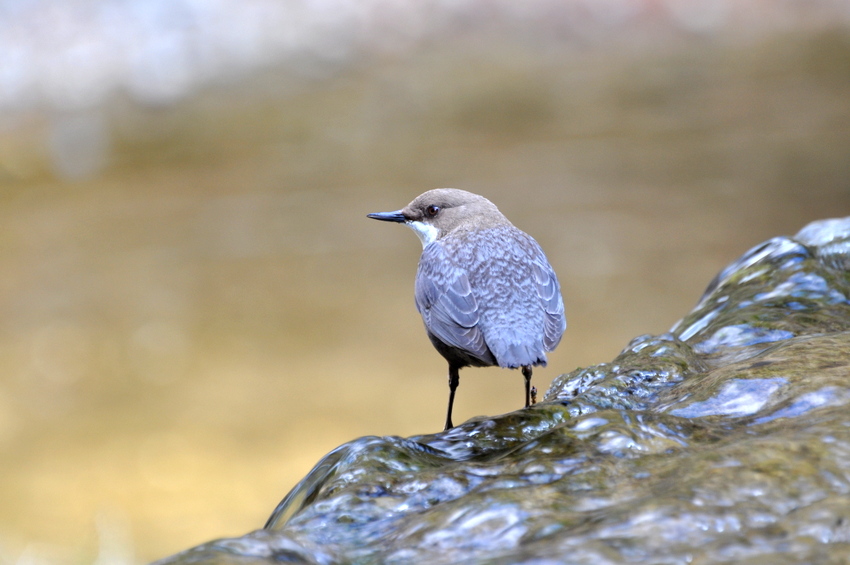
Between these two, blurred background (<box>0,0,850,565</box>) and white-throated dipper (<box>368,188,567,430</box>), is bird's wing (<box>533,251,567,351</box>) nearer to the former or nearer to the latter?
white-throated dipper (<box>368,188,567,430</box>)

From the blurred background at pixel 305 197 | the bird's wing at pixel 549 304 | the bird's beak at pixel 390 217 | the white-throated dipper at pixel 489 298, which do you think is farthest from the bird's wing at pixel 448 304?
the blurred background at pixel 305 197

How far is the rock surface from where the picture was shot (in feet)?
5.50

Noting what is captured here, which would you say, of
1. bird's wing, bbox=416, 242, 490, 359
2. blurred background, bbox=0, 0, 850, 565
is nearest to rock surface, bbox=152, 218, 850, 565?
bird's wing, bbox=416, 242, 490, 359

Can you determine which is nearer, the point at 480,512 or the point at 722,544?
the point at 722,544

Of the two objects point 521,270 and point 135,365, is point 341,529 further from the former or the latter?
point 135,365

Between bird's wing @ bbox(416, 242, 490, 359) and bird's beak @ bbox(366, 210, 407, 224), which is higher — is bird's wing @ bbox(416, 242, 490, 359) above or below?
below

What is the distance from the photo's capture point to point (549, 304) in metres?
3.10

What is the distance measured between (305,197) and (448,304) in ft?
29.9

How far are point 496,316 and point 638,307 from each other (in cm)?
590

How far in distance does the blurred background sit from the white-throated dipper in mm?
2659

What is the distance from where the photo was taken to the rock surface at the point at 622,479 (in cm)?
168

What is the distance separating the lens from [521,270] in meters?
3.15

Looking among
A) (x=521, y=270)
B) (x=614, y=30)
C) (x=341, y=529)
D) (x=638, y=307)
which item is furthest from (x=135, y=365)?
(x=614, y=30)

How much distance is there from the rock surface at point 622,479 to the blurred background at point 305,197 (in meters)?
3.10
